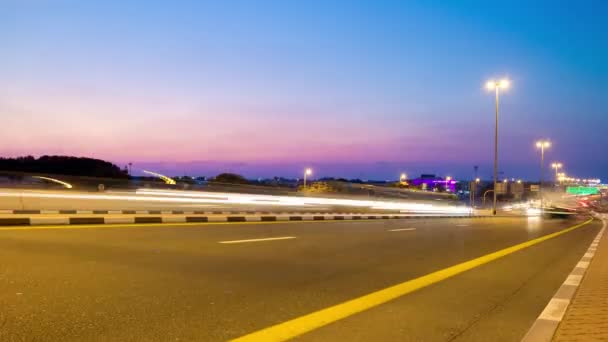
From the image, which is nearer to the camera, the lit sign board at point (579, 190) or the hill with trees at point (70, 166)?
the hill with trees at point (70, 166)

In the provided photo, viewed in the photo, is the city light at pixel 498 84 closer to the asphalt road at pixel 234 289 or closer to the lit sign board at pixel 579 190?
the asphalt road at pixel 234 289

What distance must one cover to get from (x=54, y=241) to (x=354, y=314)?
23.5 feet

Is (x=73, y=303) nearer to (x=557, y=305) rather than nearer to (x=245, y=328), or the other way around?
(x=245, y=328)

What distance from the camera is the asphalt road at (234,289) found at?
4578 mm

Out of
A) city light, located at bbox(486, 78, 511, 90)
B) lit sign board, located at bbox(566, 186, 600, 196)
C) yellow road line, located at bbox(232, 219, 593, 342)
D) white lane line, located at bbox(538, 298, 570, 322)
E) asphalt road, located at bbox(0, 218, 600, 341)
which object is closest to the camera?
yellow road line, located at bbox(232, 219, 593, 342)

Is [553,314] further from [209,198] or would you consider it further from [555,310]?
[209,198]

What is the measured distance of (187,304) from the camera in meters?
5.29

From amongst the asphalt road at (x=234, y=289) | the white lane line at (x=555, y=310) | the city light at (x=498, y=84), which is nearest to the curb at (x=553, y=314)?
the white lane line at (x=555, y=310)

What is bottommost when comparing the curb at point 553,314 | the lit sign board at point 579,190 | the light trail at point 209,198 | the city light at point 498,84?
the curb at point 553,314

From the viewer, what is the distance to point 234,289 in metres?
6.14

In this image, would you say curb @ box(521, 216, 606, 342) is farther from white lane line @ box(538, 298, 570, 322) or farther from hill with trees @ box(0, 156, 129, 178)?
hill with trees @ box(0, 156, 129, 178)

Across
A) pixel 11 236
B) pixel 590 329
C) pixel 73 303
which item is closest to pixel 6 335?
pixel 73 303

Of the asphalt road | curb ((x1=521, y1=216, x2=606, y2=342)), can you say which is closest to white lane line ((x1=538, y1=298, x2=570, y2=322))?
curb ((x1=521, y1=216, x2=606, y2=342))

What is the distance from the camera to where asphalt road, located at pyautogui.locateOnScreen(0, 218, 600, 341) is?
4.58 meters
